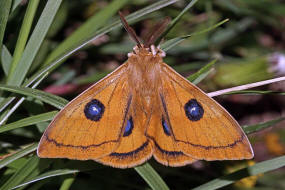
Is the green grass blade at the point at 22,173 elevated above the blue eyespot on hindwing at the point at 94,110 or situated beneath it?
situated beneath

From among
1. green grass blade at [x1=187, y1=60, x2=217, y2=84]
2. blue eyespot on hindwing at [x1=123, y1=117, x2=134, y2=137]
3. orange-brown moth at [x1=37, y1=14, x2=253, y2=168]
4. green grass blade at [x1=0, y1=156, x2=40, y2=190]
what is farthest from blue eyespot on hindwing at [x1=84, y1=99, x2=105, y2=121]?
green grass blade at [x1=187, y1=60, x2=217, y2=84]

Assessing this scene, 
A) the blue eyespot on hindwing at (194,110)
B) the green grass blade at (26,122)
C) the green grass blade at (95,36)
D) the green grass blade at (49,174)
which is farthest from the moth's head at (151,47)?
the green grass blade at (49,174)

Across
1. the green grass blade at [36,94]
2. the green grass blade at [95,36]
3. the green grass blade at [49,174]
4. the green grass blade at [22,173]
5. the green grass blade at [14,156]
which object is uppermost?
the green grass blade at [95,36]

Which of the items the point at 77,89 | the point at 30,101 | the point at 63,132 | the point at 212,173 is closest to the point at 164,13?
the point at 77,89

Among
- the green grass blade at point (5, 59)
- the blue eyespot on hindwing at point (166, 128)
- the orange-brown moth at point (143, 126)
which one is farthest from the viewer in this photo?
the green grass blade at point (5, 59)

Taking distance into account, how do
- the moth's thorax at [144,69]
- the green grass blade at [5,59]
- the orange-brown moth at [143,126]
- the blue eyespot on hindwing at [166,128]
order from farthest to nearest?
the green grass blade at [5,59] → the moth's thorax at [144,69] → the blue eyespot on hindwing at [166,128] → the orange-brown moth at [143,126]

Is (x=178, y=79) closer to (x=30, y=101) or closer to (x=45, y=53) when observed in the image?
(x=30, y=101)

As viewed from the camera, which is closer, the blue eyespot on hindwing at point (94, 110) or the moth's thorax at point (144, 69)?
the blue eyespot on hindwing at point (94, 110)

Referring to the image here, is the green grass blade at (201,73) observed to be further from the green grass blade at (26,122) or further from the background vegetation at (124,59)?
the green grass blade at (26,122)
